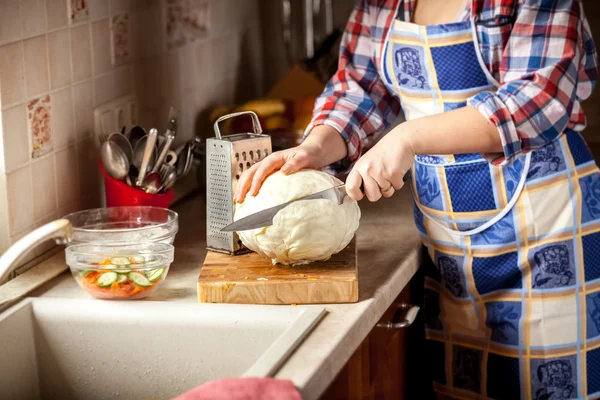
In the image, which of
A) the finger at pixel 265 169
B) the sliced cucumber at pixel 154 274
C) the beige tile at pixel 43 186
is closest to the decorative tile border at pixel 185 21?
the beige tile at pixel 43 186

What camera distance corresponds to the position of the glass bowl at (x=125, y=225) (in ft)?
4.94

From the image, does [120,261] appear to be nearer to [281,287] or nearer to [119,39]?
[281,287]

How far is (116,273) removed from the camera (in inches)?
55.3

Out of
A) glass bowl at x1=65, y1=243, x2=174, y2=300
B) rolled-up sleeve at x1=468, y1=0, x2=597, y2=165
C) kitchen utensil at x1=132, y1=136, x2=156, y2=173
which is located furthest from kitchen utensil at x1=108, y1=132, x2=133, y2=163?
rolled-up sleeve at x1=468, y1=0, x2=597, y2=165

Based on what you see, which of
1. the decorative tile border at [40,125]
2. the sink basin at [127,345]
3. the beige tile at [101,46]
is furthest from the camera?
the beige tile at [101,46]

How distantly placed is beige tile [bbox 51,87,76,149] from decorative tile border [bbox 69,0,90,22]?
14cm

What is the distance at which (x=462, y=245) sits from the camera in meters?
1.65

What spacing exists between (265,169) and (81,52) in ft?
1.70

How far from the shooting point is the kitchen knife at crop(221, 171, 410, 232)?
139 cm

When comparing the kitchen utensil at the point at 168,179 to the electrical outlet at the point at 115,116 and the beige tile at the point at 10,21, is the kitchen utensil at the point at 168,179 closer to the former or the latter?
the electrical outlet at the point at 115,116

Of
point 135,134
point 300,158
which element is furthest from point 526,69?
point 135,134

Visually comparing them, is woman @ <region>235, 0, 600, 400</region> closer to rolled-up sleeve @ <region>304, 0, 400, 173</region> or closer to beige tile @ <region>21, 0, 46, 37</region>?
rolled-up sleeve @ <region>304, 0, 400, 173</region>

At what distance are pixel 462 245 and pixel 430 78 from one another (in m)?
0.32

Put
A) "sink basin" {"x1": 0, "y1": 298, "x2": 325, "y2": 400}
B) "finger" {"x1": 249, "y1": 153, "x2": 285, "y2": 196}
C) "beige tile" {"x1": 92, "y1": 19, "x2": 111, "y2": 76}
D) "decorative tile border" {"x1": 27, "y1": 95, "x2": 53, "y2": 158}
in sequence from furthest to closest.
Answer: "beige tile" {"x1": 92, "y1": 19, "x2": 111, "y2": 76}, "decorative tile border" {"x1": 27, "y1": 95, "x2": 53, "y2": 158}, "finger" {"x1": 249, "y1": 153, "x2": 285, "y2": 196}, "sink basin" {"x1": 0, "y1": 298, "x2": 325, "y2": 400}
